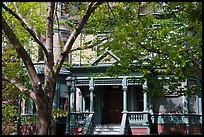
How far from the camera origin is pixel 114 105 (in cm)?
2459

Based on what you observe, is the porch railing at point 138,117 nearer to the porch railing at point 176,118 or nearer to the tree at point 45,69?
the porch railing at point 176,118

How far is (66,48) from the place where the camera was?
10.8 metres

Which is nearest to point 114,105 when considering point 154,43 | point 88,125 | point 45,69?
point 88,125

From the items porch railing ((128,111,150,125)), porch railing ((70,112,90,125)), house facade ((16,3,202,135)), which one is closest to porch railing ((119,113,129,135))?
house facade ((16,3,202,135))

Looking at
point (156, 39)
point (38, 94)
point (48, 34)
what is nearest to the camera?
point (38, 94)

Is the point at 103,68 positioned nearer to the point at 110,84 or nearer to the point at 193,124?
the point at 110,84

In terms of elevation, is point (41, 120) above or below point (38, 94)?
below

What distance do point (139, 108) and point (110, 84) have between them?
8.85 feet

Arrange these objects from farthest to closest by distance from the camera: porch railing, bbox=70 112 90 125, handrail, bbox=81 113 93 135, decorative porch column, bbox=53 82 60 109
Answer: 1. decorative porch column, bbox=53 82 60 109
2. porch railing, bbox=70 112 90 125
3. handrail, bbox=81 113 93 135

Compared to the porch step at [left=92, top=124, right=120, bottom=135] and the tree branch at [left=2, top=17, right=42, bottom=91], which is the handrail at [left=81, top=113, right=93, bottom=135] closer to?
the porch step at [left=92, top=124, right=120, bottom=135]

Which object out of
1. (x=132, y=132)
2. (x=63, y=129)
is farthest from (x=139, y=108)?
(x=63, y=129)

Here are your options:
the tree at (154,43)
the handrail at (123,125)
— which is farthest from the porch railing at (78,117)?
the tree at (154,43)

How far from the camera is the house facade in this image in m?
22.2

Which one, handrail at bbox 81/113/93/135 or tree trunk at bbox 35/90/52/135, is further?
handrail at bbox 81/113/93/135
